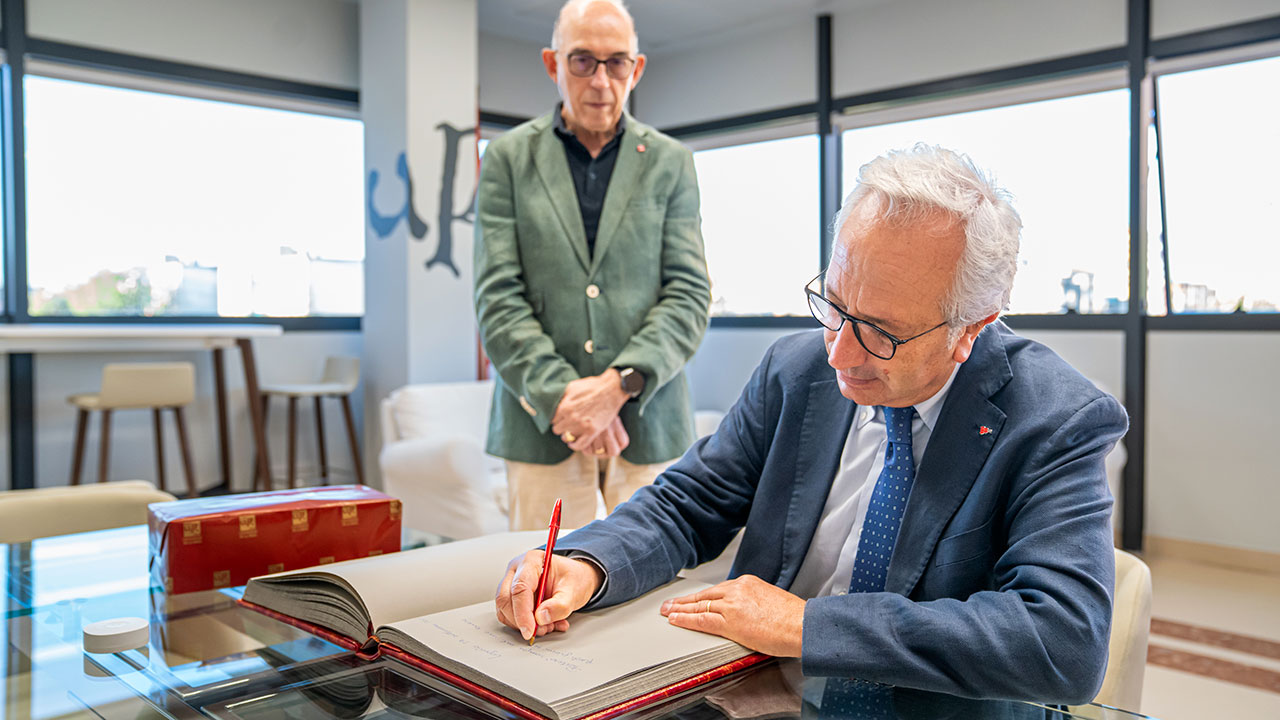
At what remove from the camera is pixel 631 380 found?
1966 millimetres

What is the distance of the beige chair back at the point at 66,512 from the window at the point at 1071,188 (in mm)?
3526

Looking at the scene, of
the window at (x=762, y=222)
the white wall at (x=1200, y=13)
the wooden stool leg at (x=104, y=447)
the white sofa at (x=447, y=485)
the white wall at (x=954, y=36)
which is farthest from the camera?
the window at (x=762, y=222)

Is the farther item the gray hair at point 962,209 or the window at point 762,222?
the window at point 762,222

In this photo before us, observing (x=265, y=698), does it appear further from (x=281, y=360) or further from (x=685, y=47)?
(x=685, y=47)

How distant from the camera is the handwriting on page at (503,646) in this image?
2.80ft

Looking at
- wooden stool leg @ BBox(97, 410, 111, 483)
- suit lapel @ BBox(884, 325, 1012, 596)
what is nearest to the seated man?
suit lapel @ BBox(884, 325, 1012, 596)

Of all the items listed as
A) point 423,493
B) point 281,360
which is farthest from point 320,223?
point 423,493

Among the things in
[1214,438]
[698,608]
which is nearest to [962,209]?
[698,608]

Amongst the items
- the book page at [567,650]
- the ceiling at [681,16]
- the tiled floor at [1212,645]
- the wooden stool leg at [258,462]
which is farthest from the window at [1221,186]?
the wooden stool leg at [258,462]

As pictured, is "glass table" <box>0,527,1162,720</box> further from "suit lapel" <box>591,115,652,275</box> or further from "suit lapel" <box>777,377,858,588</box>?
"suit lapel" <box>591,115,652,275</box>

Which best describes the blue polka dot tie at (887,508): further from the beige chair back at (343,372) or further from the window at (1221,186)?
the beige chair back at (343,372)

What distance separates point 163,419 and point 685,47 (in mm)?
4161

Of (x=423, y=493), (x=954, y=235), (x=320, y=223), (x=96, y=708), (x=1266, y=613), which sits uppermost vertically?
(x=320, y=223)

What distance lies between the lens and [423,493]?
3533mm
